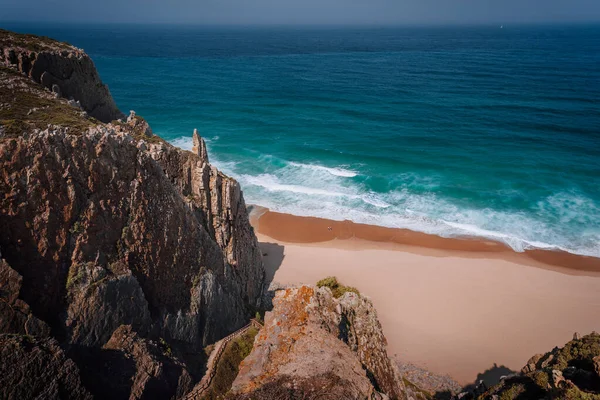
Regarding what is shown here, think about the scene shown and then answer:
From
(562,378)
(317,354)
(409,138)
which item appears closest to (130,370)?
(317,354)

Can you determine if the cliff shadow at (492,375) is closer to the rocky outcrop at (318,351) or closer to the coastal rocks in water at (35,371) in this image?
the rocky outcrop at (318,351)

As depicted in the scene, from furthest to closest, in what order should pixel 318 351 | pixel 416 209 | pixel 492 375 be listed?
pixel 416 209, pixel 492 375, pixel 318 351

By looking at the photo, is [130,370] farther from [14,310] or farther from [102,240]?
[102,240]

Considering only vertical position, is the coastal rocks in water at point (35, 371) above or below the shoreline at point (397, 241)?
above

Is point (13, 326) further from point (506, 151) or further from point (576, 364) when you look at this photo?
point (506, 151)

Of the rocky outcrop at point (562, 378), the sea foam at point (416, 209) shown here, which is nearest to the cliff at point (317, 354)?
the rocky outcrop at point (562, 378)

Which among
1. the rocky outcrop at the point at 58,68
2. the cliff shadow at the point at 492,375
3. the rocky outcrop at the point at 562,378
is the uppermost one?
the rocky outcrop at the point at 58,68
